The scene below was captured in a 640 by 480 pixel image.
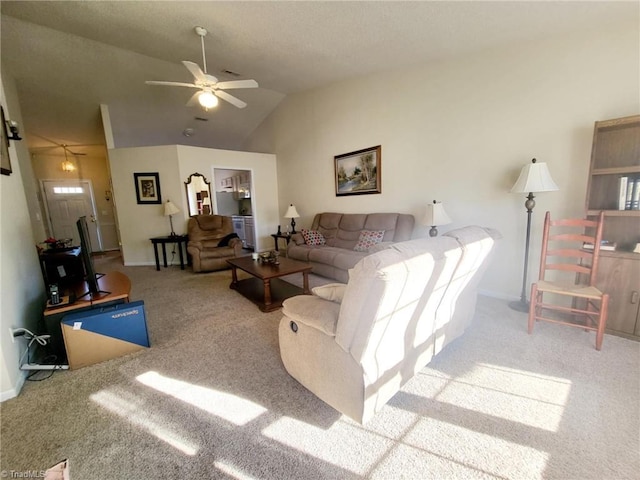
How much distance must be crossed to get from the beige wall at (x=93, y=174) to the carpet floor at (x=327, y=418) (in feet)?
21.9

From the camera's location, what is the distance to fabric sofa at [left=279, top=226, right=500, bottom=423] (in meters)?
1.14

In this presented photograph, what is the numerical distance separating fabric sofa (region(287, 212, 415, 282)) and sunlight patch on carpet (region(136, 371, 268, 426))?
2.20m

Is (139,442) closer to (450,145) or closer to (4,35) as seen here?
(450,145)

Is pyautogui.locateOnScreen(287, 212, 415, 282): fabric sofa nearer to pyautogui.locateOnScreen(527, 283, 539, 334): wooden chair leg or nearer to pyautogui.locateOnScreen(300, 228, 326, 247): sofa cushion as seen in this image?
pyautogui.locateOnScreen(300, 228, 326, 247): sofa cushion

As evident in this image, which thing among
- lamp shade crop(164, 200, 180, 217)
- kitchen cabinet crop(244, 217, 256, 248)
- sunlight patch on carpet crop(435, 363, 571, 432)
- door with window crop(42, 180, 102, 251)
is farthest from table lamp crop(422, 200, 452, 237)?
door with window crop(42, 180, 102, 251)

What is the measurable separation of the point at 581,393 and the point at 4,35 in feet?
22.7

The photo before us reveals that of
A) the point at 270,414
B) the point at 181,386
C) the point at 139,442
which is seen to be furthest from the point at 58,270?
the point at 270,414

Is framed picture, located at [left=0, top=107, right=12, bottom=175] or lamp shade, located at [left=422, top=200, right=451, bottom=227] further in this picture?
lamp shade, located at [left=422, top=200, right=451, bottom=227]

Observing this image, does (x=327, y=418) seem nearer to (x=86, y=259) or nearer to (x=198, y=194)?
(x=86, y=259)

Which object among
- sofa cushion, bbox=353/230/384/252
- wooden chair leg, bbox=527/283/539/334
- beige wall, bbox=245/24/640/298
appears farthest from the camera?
sofa cushion, bbox=353/230/384/252

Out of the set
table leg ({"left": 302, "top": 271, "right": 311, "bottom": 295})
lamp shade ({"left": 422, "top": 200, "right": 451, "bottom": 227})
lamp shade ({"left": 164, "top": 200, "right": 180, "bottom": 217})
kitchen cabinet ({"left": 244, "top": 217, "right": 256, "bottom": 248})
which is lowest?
table leg ({"left": 302, "top": 271, "right": 311, "bottom": 295})

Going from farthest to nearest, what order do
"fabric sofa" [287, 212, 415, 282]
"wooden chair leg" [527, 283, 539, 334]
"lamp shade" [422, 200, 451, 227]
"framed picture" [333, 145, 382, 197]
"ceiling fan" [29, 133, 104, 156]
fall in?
"ceiling fan" [29, 133, 104, 156] < "framed picture" [333, 145, 382, 197] < "fabric sofa" [287, 212, 415, 282] < "lamp shade" [422, 200, 451, 227] < "wooden chair leg" [527, 283, 539, 334]

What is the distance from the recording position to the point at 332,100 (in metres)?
4.62

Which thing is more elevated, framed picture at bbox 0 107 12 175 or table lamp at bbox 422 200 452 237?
framed picture at bbox 0 107 12 175
